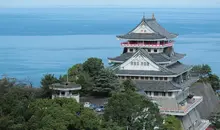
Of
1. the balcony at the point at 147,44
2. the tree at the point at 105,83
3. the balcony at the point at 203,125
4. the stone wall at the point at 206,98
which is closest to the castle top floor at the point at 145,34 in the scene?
the balcony at the point at 147,44

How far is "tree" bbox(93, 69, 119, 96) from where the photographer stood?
1377 inches

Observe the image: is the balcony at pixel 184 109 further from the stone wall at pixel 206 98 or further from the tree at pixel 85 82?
the tree at pixel 85 82

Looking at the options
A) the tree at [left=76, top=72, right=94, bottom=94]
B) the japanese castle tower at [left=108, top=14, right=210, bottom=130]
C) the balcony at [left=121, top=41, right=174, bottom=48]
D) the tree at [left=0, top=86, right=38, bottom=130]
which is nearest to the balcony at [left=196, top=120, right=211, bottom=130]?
the japanese castle tower at [left=108, top=14, right=210, bottom=130]

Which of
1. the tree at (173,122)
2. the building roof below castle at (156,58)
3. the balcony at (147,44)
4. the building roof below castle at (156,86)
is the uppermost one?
the balcony at (147,44)

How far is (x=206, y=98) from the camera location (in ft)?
145

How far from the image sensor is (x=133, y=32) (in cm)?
4009

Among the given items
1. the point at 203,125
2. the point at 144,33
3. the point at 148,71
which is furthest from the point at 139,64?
the point at 203,125

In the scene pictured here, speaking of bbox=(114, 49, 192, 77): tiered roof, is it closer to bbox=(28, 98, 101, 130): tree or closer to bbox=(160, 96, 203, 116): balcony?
bbox=(160, 96, 203, 116): balcony

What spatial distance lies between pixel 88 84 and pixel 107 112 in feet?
32.0

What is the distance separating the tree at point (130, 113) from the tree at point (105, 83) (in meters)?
8.86

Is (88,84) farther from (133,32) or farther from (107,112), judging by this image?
(107,112)

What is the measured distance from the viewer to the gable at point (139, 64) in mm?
37125

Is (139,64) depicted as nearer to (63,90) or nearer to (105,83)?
(105,83)

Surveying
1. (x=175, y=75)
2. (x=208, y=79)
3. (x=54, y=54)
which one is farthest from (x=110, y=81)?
(x=54, y=54)
